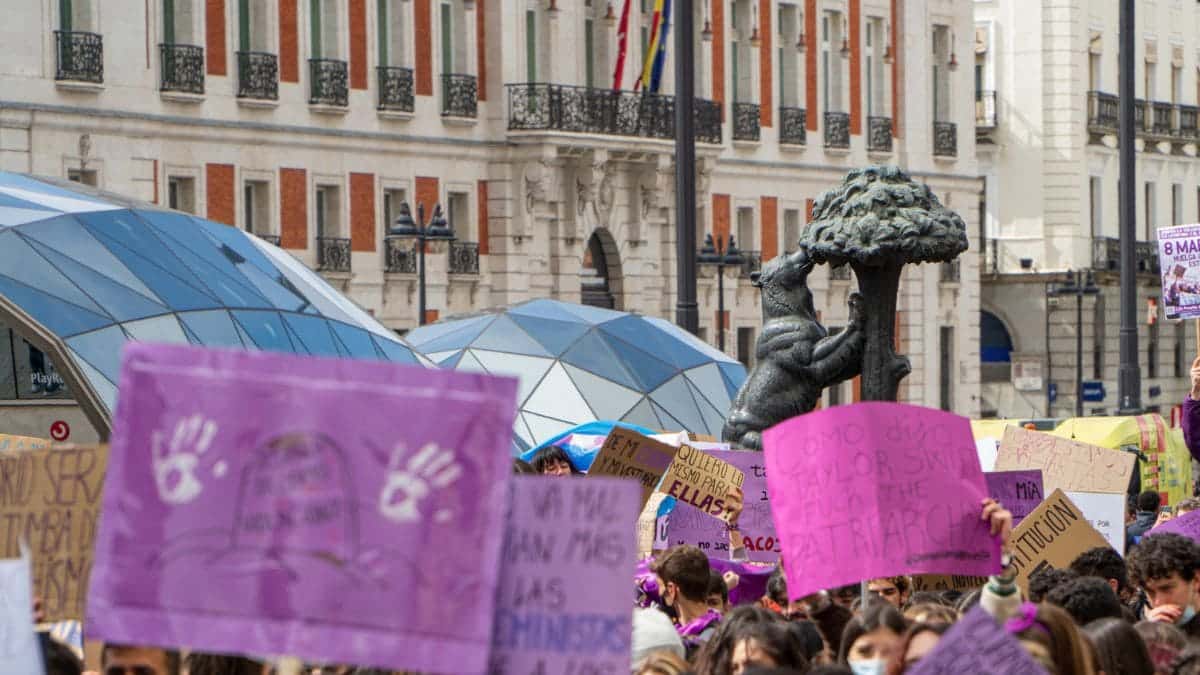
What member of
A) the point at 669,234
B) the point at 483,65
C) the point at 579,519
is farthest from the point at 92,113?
the point at 579,519

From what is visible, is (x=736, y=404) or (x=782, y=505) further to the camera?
(x=736, y=404)

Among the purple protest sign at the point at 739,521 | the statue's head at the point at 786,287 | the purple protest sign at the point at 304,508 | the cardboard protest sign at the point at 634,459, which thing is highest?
the statue's head at the point at 786,287

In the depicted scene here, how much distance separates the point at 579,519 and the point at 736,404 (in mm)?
8104

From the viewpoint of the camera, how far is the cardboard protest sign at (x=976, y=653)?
6.54 m

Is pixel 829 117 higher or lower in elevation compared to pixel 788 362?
higher

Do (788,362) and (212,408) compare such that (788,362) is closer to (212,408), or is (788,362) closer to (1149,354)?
(212,408)

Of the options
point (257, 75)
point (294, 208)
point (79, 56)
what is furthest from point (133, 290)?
point (294, 208)

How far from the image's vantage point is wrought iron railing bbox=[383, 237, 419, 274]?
44.6 m

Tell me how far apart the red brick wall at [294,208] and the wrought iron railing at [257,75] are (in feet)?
4.42

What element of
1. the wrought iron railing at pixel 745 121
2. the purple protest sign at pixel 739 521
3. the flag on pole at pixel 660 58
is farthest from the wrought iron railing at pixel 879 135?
the purple protest sign at pixel 739 521

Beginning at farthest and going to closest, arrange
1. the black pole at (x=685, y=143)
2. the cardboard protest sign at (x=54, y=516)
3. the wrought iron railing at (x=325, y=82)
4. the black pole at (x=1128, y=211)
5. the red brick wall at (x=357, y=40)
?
the red brick wall at (x=357, y=40) < the wrought iron railing at (x=325, y=82) < the black pole at (x=1128, y=211) < the black pole at (x=685, y=143) < the cardboard protest sign at (x=54, y=516)

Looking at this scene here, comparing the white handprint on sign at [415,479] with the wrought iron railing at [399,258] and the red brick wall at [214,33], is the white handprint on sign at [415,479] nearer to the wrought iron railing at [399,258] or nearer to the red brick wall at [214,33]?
the red brick wall at [214,33]

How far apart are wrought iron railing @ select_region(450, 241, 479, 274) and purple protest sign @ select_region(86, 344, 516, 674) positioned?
39.5 m

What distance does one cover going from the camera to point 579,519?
689 cm
